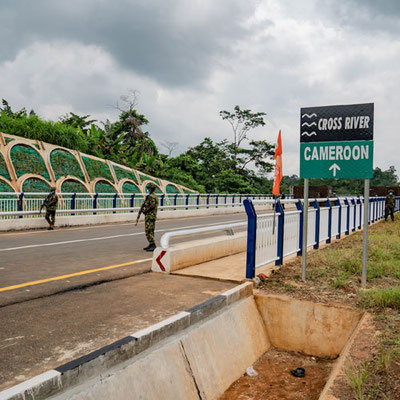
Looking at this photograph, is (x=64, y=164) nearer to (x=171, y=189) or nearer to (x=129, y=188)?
(x=129, y=188)

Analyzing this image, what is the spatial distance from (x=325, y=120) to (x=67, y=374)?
18.5 feet

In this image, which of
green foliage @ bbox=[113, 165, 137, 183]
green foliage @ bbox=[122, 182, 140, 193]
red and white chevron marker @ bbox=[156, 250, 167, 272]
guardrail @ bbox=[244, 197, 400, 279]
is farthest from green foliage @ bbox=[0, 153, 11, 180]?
red and white chevron marker @ bbox=[156, 250, 167, 272]

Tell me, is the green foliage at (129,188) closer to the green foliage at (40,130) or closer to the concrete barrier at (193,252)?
the green foliage at (40,130)

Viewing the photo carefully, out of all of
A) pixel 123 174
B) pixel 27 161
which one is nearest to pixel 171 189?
pixel 123 174

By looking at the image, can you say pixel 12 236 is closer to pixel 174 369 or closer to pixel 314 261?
pixel 314 261

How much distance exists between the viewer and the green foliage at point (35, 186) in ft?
84.5

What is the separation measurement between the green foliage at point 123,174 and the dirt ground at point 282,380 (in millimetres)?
30306

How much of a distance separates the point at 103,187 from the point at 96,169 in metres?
1.68

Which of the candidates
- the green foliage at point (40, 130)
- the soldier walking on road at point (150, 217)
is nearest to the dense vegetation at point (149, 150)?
the green foliage at point (40, 130)

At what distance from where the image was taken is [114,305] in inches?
208

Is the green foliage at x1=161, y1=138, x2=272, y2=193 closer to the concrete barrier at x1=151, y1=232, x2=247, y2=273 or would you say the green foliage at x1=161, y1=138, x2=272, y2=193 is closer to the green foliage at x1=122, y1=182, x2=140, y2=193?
the green foliage at x1=122, y1=182, x2=140, y2=193

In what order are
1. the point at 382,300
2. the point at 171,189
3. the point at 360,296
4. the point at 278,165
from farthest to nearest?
the point at 171,189
the point at 278,165
the point at 360,296
the point at 382,300

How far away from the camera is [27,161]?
88.6 feet

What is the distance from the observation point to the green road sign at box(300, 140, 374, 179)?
6660mm
